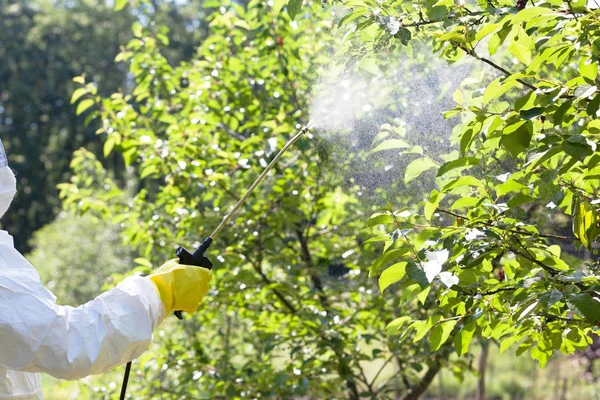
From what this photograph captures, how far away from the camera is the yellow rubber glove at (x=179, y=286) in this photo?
1.85 m

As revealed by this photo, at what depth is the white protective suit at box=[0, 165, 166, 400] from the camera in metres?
1.61

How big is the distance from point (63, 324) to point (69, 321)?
20 mm

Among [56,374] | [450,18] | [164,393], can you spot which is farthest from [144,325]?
[164,393]

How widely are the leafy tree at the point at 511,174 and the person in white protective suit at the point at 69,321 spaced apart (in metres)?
0.56

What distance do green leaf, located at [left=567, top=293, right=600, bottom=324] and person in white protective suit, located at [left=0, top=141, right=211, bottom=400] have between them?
0.91 m

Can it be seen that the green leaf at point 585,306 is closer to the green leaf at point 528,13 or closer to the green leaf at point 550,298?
the green leaf at point 550,298

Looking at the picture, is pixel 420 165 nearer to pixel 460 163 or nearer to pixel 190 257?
pixel 460 163

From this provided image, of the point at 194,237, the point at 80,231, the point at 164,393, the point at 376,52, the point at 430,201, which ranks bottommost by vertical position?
the point at 80,231

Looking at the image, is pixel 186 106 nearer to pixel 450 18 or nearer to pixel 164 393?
pixel 164 393

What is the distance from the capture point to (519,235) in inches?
65.7

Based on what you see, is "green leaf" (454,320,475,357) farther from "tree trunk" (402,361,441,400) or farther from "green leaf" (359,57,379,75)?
"tree trunk" (402,361,441,400)

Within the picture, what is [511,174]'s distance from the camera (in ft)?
5.30

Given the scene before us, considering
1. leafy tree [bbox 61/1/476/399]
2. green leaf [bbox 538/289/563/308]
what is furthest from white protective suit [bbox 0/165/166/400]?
leafy tree [bbox 61/1/476/399]

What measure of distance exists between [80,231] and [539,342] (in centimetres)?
1016
